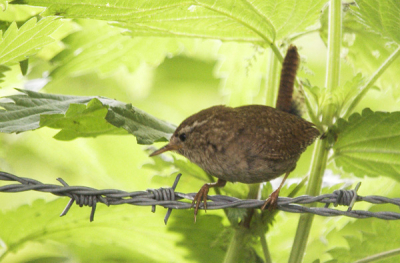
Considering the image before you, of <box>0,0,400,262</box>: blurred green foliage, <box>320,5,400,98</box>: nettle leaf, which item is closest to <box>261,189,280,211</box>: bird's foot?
<box>0,0,400,262</box>: blurred green foliage

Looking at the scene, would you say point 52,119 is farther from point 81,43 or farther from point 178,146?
point 81,43

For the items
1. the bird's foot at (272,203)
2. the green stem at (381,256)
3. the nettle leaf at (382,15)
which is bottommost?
the green stem at (381,256)

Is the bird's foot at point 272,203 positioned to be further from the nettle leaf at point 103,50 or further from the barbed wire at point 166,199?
the nettle leaf at point 103,50

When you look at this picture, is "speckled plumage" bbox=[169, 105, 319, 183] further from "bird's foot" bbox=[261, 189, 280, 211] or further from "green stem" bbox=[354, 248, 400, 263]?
"green stem" bbox=[354, 248, 400, 263]

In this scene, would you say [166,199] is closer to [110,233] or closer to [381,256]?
[110,233]

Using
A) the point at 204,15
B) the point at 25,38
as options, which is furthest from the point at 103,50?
the point at 25,38

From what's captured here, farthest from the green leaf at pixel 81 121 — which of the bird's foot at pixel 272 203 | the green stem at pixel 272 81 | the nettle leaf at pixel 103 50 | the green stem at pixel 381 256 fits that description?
the green stem at pixel 381 256
